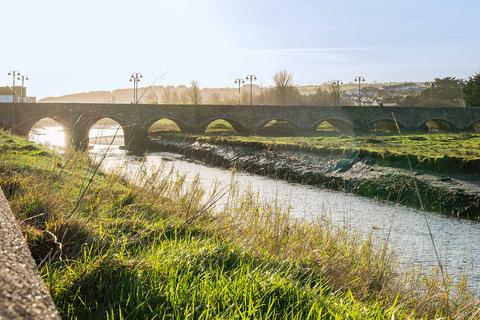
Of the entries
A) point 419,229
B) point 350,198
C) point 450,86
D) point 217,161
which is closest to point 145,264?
point 419,229

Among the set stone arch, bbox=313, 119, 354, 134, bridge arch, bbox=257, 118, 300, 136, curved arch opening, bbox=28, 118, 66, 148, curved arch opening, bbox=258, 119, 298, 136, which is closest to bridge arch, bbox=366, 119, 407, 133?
stone arch, bbox=313, 119, 354, 134

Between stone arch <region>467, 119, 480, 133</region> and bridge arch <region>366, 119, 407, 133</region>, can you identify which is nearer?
bridge arch <region>366, 119, 407, 133</region>

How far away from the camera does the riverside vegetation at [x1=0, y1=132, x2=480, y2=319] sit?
350cm

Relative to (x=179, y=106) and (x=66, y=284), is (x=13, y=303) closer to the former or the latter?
(x=66, y=284)

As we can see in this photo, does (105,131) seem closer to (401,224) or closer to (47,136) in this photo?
(47,136)

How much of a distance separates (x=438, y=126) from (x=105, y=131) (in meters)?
38.0

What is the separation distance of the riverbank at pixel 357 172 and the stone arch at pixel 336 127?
16068 millimetres

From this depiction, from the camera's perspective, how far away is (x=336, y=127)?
58469 mm

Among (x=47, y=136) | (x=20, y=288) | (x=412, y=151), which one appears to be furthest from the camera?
(x=47, y=136)

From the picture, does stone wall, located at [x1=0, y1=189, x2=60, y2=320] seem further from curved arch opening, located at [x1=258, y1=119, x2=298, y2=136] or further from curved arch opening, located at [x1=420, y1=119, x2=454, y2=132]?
curved arch opening, located at [x1=420, y1=119, x2=454, y2=132]

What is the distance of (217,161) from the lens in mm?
34125

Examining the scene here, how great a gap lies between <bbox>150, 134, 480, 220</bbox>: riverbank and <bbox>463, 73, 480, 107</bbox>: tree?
93.3 ft

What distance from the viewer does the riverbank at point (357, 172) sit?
18.9 meters

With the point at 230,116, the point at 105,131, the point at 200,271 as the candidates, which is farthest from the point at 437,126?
the point at 200,271
